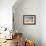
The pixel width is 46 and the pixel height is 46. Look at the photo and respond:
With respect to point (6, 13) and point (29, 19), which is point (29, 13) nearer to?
point (29, 19)

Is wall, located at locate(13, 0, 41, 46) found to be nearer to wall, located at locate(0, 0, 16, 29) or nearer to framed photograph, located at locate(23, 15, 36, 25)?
framed photograph, located at locate(23, 15, 36, 25)

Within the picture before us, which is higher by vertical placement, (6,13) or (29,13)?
(29,13)

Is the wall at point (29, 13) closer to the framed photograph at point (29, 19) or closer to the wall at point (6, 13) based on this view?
the framed photograph at point (29, 19)

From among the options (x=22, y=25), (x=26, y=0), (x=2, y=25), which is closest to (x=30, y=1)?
(x=26, y=0)

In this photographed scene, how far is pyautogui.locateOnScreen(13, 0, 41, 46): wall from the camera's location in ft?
19.5

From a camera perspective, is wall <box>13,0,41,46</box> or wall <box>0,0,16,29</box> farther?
wall <box>13,0,41,46</box>

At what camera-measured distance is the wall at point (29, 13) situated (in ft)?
19.5

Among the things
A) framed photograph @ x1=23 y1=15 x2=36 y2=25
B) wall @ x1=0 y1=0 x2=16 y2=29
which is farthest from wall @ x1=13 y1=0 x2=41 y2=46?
wall @ x1=0 y1=0 x2=16 y2=29

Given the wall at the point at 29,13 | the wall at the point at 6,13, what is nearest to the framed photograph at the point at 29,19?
the wall at the point at 29,13

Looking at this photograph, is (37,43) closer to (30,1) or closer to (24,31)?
(24,31)

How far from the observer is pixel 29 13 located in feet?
19.5

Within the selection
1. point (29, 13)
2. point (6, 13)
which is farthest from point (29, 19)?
point (6, 13)

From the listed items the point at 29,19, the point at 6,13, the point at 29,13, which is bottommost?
the point at 29,19

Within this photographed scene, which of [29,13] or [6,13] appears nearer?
[6,13]
